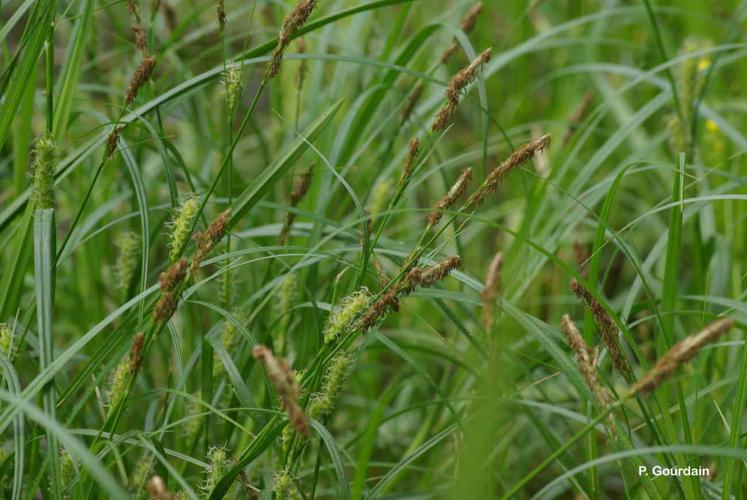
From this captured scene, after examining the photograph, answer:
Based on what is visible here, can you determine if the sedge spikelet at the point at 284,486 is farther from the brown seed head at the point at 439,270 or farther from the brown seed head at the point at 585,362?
the brown seed head at the point at 585,362

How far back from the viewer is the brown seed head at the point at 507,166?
1.14 meters

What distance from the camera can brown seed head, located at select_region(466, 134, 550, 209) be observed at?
1.14 m

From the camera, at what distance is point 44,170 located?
4.17ft

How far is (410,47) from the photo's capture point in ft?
6.44

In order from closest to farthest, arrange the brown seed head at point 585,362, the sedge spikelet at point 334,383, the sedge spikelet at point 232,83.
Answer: the brown seed head at point 585,362
the sedge spikelet at point 334,383
the sedge spikelet at point 232,83

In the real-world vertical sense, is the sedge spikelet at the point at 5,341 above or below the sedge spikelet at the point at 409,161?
below

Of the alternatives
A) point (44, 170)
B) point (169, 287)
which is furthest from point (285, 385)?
point (44, 170)

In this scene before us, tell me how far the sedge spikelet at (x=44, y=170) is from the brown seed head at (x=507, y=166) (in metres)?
0.55

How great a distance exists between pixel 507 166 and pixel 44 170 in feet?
2.01

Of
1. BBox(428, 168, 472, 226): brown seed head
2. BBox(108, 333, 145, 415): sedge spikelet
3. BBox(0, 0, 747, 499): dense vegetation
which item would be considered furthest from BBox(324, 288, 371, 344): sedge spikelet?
BBox(108, 333, 145, 415): sedge spikelet

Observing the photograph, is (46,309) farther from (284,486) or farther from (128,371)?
(284,486)

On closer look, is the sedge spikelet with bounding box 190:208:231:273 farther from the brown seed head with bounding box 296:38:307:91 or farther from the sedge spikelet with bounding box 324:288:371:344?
the brown seed head with bounding box 296:38:307:91

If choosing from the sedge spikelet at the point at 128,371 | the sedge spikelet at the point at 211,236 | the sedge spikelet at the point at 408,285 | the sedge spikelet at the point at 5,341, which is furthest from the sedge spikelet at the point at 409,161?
the sedge spikelet at the point at 5,341

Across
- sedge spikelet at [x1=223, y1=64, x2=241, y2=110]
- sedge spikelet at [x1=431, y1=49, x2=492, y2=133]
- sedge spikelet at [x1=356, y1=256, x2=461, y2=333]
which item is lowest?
sedge spikelet at [x1=356, y1=256, x2=461, y2=333]
